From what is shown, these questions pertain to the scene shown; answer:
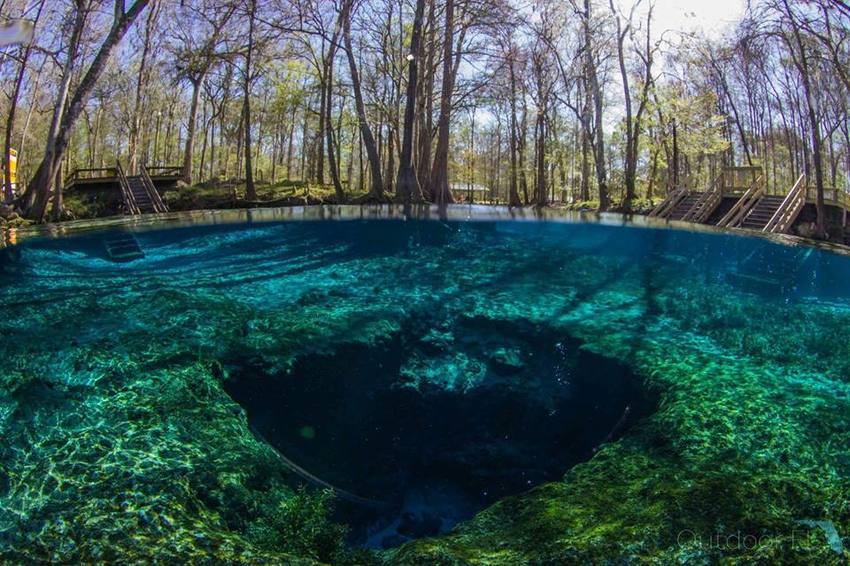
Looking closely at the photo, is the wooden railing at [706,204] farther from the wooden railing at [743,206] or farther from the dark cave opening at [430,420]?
the dark cave opening at [430,420]

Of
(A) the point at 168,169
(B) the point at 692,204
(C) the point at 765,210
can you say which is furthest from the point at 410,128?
(A) the point at 168,169

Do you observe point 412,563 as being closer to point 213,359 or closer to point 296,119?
point 213,359

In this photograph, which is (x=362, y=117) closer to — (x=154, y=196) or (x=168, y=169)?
(x=154, y=196)

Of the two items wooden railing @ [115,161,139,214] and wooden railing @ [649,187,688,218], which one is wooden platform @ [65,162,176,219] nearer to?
wooden railing @ [115,161,139,214]

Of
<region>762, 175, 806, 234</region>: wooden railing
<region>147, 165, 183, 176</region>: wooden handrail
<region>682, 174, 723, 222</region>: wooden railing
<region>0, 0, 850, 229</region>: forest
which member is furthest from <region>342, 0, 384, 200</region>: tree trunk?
<region>762, 175, 806, 234</region>: wooden railing

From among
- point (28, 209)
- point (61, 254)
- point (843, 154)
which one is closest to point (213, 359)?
point (61, 254)
